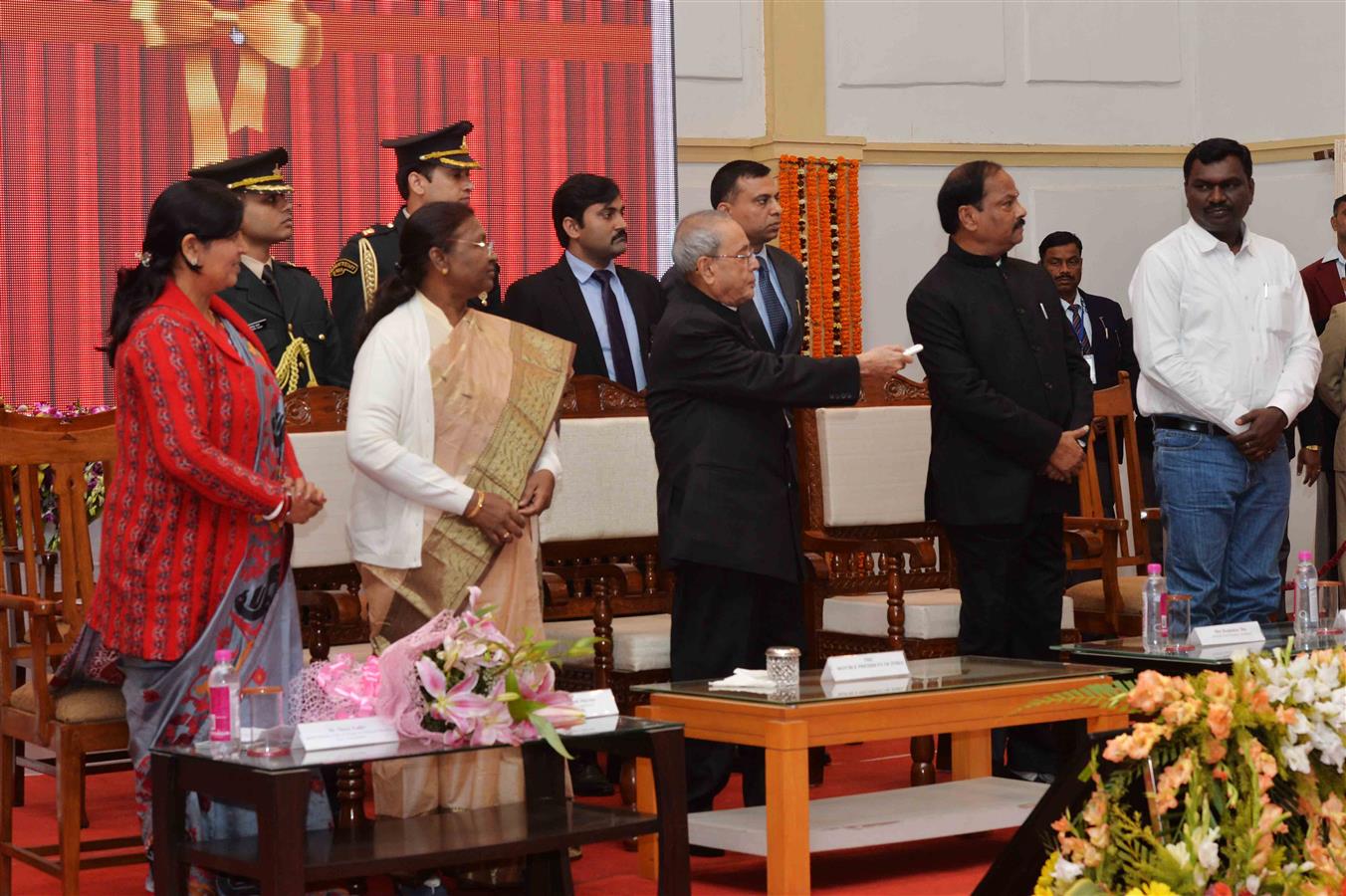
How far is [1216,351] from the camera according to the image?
16.4 ft

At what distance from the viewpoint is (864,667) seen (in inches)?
160

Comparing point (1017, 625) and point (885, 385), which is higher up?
point (885, 385)

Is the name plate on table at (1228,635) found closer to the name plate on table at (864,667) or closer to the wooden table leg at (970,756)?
the name plate on table at (864,667)

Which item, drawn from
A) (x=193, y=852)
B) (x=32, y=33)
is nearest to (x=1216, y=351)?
(x=193, y=852)

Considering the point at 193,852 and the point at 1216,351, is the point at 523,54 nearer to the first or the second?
the point at 1216,351

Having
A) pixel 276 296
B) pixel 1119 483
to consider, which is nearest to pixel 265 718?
pixel 276 296

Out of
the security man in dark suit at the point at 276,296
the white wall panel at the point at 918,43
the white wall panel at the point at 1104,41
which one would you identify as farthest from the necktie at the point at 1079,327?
the security man in dark suit at the point at 276,296

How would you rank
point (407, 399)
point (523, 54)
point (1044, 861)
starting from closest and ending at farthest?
point (1044, 861) → point (407, 399) → point (523, 54)

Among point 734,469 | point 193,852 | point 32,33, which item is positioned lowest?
point 193,852

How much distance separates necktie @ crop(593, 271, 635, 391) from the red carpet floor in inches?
48.1

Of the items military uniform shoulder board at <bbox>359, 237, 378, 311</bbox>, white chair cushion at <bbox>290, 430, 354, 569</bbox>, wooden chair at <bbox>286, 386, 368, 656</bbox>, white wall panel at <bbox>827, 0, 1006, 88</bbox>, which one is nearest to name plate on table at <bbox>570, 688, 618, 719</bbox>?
wooden chair at <bbox>286, 386, 368, 656</bbox>

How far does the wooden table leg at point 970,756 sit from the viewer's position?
4773 millimetres

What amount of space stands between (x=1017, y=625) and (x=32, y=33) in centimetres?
390

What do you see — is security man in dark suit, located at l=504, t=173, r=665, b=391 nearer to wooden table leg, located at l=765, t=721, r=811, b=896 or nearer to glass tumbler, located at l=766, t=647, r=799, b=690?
glass tumbler, located at l=766, t=647, r=799, b=690
